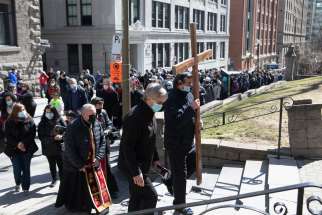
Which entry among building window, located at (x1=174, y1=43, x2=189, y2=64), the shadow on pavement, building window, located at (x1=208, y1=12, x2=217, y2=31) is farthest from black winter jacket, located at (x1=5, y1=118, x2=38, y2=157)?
building window, located at (x1=208, y1=12, x2=217, y2=31)

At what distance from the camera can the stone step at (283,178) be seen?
537 centimetres

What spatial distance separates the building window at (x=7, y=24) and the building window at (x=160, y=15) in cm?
1792

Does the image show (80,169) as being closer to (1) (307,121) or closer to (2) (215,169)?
(2) (215,169)

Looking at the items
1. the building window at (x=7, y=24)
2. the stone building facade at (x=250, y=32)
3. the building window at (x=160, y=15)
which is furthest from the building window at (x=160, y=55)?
the stone building facade at (x=250, y=32)

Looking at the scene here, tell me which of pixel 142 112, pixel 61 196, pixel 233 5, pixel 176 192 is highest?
pixel 233 5

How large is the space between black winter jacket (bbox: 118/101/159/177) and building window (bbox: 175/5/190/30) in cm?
3583

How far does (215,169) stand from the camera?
7.65m

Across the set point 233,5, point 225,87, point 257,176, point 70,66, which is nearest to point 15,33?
point 225,87

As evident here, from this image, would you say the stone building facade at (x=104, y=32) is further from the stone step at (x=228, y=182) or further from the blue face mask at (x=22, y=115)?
the stone step at (x=228, y=182)

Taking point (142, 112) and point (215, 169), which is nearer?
point (142, 112)

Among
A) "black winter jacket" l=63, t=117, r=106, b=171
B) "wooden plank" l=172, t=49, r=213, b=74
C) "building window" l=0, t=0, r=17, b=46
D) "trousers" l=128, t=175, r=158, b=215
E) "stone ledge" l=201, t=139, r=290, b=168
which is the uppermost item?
"building window" l=0, t=0, r=17, b=46

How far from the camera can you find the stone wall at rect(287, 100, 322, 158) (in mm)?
6820

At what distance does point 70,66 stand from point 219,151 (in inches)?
1006

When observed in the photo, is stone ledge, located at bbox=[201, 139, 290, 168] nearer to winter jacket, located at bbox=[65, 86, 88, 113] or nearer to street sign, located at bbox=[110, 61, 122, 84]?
street sign, located at bbox=[110, 61, 122, 84]
